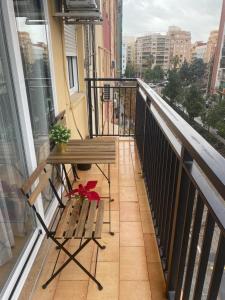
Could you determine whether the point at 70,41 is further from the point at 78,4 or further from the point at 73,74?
the point at 78,4

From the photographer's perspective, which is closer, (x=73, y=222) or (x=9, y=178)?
(x=9, y=178)

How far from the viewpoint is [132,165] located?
3.23m

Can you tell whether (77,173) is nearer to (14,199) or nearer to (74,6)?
(14,199)

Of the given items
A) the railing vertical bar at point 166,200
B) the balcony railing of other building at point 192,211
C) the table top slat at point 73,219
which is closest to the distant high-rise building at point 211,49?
the balcony railing of other building at point 192,211

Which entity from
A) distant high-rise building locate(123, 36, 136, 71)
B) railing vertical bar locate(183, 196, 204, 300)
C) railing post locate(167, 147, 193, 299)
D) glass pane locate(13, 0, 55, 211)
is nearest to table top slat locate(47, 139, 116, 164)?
glass pane locate(13, 0, 55, 211)

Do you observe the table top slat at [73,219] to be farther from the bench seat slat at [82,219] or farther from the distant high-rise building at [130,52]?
the distant high-rise building at [130,52]

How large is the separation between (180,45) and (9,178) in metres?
5.72

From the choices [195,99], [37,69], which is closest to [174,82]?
[195,99]

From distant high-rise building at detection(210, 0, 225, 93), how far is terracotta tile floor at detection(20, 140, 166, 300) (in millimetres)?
2246

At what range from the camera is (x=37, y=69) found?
188cm

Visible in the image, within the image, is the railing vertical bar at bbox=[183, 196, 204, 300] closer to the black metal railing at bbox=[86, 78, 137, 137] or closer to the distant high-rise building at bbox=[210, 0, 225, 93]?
the distant high-rise building at bbox=[210, 0, 225, 93]

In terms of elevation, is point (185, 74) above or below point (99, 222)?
above

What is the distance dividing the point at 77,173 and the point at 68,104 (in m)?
0.90

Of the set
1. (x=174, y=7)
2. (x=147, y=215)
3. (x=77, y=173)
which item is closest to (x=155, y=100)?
(x=147, y=215)
